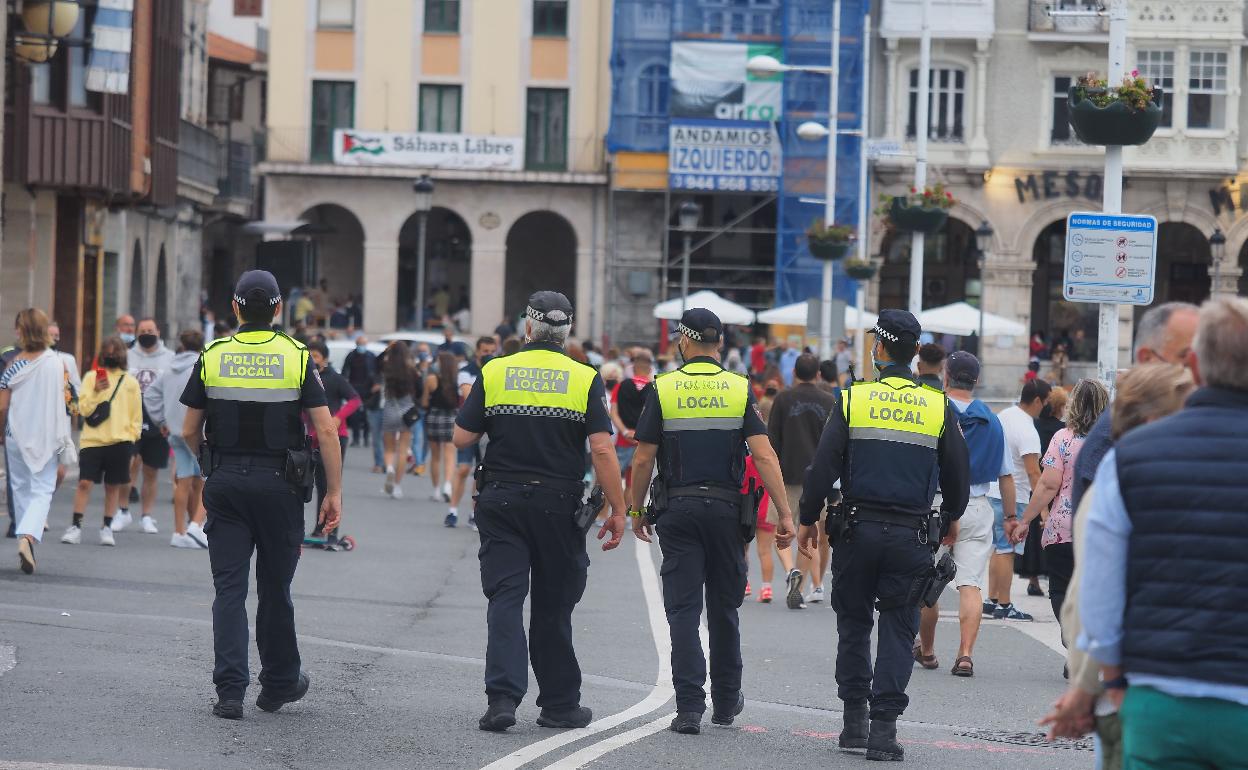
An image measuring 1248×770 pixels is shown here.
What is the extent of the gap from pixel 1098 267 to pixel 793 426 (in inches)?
108

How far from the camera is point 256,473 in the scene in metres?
8.38

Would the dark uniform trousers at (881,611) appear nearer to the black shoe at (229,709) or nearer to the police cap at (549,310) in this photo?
the police cap at (549,310)

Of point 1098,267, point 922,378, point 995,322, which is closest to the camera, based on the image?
point 922,378

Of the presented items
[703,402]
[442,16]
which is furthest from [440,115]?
[703,402]

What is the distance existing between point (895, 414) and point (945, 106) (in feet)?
134

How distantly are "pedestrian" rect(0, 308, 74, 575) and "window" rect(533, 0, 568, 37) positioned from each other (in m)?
36.9

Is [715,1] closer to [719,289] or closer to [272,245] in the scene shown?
[719,289]

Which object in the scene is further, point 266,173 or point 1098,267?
point 266,173

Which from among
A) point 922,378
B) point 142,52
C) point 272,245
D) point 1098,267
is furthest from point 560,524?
point 142,52

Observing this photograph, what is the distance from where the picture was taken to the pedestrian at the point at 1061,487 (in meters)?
10.2

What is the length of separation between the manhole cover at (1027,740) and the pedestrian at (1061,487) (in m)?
1.17

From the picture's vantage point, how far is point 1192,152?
1863 inches

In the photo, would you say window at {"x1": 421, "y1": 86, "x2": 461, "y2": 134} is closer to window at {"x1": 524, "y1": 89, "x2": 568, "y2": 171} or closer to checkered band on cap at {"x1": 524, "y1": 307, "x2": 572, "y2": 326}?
window at {"x1": 524, "y1": 89, "x2": 568, "y2": 171}

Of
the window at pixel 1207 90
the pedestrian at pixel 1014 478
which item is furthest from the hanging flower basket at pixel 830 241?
the pedestrian at pixel 1014 478
